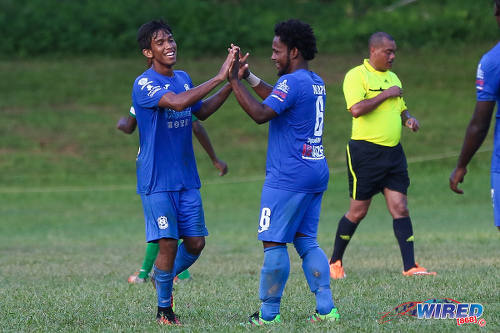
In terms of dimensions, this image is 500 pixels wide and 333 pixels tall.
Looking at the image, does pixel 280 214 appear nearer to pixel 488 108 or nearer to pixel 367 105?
pixel 488 108

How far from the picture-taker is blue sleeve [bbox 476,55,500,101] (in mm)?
5707

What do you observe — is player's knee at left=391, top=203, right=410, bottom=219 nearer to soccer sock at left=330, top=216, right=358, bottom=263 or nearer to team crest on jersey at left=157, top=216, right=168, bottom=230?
soccer sock at left=330, top=216, right=358, bottom=263

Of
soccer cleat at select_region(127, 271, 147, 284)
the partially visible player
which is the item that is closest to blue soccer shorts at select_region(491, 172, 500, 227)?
the partially visible player

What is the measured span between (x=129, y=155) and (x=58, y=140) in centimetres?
268

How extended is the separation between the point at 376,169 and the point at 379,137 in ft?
1.09

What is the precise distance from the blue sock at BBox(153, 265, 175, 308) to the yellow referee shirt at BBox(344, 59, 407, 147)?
3303 mm

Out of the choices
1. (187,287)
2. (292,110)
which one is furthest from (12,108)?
(292,110)

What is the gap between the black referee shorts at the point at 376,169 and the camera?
9602mm

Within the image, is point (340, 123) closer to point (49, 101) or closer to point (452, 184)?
point (49, 101)

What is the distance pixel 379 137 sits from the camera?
31.6 ft

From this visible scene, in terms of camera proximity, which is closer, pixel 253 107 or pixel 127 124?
pixel 253 107

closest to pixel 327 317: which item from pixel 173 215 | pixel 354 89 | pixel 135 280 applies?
pixel 173 215

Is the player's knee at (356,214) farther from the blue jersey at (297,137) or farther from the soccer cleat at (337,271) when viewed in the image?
the blue jersey at (297,137)
